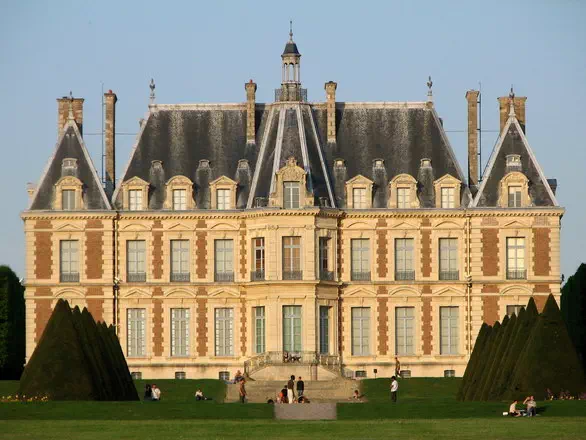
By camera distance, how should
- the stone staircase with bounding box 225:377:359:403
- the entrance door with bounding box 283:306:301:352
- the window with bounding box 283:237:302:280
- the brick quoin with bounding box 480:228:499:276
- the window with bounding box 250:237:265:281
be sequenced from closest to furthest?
the stone staircase with bounding box 225:377:359:403
the entrance door with bounding box 283:306:301:352
the window with bounding box 283:237:302:280
the window with bounding box 250:237:265:281
the brick quoin with bounding box 480:228:499:276

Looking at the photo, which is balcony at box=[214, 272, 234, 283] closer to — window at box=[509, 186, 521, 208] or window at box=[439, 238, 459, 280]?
window at box=[439, 238, 459, 280]

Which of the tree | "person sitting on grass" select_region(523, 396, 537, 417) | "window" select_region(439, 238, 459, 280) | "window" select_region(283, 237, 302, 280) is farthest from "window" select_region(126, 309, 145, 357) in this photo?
"person sitting on grass" select_region(523, 396, 537, 417)

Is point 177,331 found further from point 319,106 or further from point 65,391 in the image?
point 65,391

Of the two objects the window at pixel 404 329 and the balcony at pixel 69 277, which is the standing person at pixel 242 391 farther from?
the balcony at pixel 69 277

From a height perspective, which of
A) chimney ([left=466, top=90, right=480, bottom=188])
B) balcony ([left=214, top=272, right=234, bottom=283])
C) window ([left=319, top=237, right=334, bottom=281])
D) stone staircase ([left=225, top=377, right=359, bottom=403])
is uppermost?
chimney ([left=466, top=90, right=480, bottom=188])

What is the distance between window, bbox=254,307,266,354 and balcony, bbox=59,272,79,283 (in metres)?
6.94

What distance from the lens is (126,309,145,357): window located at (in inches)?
A: 3297

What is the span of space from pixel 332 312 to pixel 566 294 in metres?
14.5

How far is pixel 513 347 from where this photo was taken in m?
68.3

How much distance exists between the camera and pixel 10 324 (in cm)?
8888

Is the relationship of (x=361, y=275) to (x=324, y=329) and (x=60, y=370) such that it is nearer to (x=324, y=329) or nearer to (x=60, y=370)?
(x=324, y=329)

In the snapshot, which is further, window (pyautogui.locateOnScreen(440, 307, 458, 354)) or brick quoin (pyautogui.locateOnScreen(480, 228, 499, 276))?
window (pyautogui.locateOnScreen(440, 307, 458, 354))

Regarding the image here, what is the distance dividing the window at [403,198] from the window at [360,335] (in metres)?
4.42

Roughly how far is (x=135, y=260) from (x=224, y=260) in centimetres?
337
